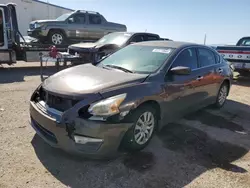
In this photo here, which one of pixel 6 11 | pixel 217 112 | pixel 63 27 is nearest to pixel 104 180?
pixel 217 112

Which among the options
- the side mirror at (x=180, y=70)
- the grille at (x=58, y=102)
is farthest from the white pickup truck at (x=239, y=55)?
the grille at (x=58, y=102)

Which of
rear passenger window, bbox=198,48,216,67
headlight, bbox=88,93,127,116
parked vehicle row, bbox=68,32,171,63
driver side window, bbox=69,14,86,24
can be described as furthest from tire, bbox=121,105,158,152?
driver side window, bbox=69,14,86,24

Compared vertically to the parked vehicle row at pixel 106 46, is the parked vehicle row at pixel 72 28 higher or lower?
higher

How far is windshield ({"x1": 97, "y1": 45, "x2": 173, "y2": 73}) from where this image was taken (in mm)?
4129

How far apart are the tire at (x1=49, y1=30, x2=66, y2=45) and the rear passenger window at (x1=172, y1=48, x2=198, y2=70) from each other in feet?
29.3

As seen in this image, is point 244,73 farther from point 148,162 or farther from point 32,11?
point 32,11

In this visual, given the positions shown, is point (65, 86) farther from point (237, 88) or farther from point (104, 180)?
point (237, 88)

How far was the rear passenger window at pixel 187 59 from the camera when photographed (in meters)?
4.37

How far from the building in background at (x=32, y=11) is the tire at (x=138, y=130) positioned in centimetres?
2547

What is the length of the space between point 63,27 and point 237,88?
329 inches

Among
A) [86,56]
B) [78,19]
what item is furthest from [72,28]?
[86,56]

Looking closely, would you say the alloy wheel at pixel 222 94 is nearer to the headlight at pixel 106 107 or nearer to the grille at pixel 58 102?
the headlight at pixel 106 107

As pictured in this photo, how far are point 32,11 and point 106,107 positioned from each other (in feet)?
90.5

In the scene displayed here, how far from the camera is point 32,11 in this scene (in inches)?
1072
